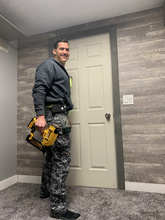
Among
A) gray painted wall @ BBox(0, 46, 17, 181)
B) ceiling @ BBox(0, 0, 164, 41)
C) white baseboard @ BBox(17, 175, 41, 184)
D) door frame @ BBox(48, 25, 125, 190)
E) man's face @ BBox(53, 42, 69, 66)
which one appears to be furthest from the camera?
white baseboard @ BBox(17, 175, 41, 184)

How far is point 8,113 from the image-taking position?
2.45m

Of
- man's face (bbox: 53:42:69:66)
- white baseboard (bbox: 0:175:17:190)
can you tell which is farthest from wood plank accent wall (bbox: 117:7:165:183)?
white baseboard (bbox: 0:175:17:190)

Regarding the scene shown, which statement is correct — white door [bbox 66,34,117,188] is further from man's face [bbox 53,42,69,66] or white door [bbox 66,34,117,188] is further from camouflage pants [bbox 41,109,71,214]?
camouflage pants [bbox 41,109,71,214]

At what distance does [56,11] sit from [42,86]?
1.15 m

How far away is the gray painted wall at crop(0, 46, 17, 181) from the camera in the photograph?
2.33m

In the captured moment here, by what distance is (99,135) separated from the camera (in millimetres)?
2250

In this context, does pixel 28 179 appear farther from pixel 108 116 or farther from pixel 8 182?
pixel 108 116

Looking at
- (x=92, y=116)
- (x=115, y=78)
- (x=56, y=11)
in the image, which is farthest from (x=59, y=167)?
(x=56, y=11)

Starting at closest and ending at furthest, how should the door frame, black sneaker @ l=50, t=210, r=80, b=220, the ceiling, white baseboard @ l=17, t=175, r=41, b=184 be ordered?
black sneaker @ l=50, t=210, r=80, b=220
the ceiling
the door frame
white baseboard @ l=17, t=175, r=41, b=184

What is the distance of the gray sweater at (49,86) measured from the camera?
5.03 ft

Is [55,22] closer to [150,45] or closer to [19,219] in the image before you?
[150,45]

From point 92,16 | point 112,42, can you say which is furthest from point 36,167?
point 92,16

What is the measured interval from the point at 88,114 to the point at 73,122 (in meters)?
0.24

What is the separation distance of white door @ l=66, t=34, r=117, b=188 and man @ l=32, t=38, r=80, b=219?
23.5 inches
